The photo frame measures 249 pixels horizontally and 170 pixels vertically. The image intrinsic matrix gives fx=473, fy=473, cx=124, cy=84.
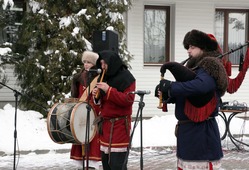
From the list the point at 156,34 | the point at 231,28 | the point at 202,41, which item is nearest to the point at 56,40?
the point at 156,34

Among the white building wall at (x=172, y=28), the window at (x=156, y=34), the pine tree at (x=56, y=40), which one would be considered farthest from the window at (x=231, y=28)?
the pine tree at (x=56, y=40)

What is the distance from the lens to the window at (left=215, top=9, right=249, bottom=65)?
1502 centimetres

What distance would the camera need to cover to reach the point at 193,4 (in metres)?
14.3

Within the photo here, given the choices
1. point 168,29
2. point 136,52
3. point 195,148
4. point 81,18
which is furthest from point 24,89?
point 195,148

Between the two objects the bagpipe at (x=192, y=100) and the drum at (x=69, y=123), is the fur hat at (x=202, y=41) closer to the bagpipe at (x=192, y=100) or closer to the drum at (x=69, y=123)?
the bagpipe at (x=192, y=100)

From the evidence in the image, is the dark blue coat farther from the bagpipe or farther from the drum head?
the drum head

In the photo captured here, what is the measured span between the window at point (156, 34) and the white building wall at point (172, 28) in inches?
9.8

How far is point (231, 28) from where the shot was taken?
50.0 feet

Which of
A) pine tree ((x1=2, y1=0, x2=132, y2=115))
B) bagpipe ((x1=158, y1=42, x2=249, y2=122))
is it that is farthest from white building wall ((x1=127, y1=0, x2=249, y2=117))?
bagpipe ((x1=158, y1=42, x2=249, y2=122))

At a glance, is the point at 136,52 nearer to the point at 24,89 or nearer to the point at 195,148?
the point at 24,89

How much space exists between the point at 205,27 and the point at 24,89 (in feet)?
19.5

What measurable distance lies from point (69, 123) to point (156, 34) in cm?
926

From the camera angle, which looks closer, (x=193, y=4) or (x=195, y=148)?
(x=195, y=148)

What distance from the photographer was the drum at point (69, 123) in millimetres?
5747
